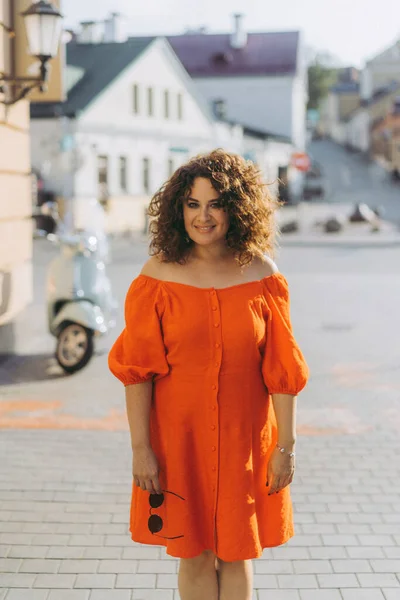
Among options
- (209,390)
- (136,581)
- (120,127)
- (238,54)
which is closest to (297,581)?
(136,581)

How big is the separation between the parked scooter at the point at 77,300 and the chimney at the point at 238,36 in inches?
2062

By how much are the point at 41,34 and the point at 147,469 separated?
6048 mm

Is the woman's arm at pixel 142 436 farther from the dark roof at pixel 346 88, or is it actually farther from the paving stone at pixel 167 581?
the dark roof at pixel 346 88

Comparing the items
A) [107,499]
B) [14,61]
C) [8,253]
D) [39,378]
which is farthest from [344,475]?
[14,61]

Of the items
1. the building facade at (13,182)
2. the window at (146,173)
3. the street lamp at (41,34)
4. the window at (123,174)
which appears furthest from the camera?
the window at (146,173)

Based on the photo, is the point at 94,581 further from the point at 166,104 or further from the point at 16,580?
the point at 166,104

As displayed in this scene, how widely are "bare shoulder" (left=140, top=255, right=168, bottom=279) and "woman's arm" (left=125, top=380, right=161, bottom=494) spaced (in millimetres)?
357

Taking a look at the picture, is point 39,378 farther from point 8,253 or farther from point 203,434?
point 203,434

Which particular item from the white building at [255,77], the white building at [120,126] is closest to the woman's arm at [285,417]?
the white building at [120,126]

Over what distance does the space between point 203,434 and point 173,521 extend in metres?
0.32

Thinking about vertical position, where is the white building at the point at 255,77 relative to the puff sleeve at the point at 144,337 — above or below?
above

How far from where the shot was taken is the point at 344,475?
17.8ft

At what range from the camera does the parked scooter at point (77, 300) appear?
8117 mm

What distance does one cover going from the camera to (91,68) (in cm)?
3744
